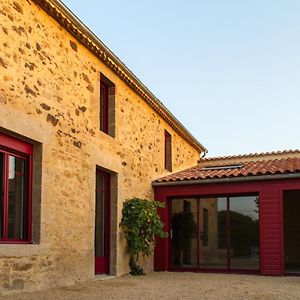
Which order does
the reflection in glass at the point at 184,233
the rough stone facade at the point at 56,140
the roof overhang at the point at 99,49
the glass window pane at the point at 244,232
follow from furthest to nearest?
1. the reflection in glass at the point at 184,233
2. the glass window pane at the point at 244,232
3. the roof overhang at the point at 99,49
4. the rough stone facade at the point at 56,140

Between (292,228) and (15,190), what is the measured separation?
9.63 metres

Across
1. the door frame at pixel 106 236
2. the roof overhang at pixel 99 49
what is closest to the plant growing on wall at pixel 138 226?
the door frame at pixel 106 236

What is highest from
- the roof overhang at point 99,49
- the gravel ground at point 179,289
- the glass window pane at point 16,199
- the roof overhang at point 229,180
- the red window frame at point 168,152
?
the roof overhang at point 99,49

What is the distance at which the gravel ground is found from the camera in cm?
815

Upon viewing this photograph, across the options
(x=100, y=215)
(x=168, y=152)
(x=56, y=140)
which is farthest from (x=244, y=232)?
(x=56, y=140)

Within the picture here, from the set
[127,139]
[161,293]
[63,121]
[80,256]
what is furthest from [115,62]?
[161,293]

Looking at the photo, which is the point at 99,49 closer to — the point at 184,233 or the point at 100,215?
the point at 100,215

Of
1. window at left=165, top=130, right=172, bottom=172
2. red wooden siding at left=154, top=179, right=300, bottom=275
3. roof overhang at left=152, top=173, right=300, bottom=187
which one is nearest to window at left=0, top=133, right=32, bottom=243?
roof overhang at left=152, top=173, right=300, bottom=187

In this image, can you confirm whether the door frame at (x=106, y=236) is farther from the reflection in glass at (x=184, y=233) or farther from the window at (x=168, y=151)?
the window at (x=168, y=151)

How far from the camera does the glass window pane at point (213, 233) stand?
1354cm

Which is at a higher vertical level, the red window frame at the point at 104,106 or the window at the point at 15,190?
the red window frame at the point at 104,106

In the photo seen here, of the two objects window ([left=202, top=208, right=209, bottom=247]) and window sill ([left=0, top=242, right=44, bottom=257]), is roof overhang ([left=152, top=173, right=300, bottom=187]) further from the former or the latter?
window sill ([left=0, top=242, right=44, bottom=257])

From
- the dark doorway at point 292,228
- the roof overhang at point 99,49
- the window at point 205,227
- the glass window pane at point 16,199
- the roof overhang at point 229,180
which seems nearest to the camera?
the glass window pane at point 16,199

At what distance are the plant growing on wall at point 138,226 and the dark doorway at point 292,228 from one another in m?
3.89
